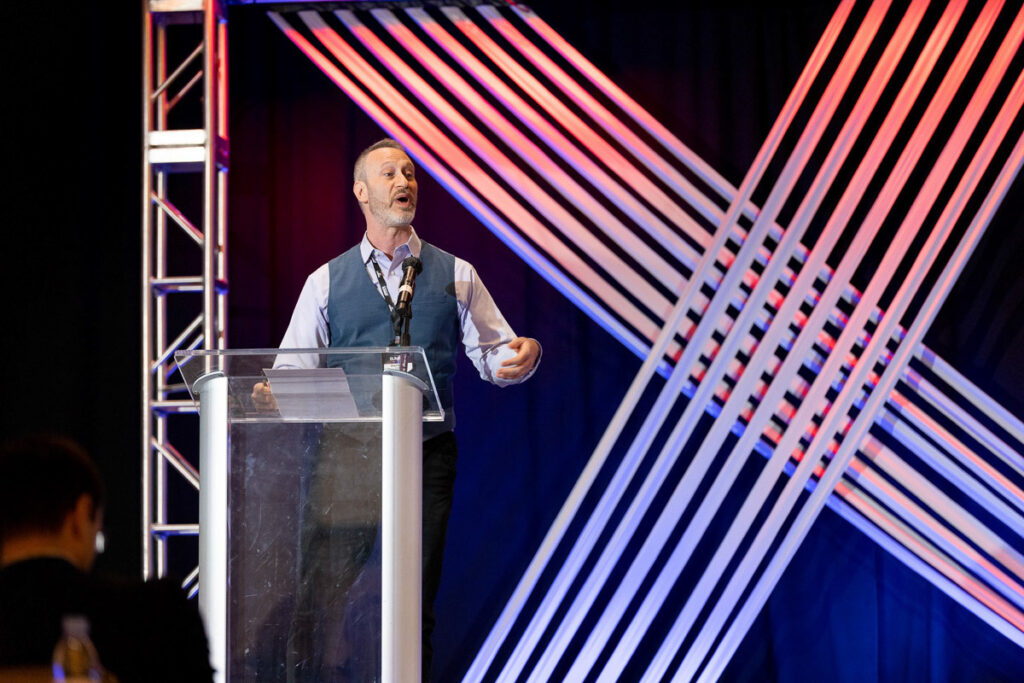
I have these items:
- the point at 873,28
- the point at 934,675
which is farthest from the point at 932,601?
the point at 873,28

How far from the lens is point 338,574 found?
193cm

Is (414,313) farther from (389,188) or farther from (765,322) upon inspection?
(765,322)

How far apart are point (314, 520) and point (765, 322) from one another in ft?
7.81

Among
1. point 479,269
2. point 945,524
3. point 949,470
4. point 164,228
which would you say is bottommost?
point 945,524

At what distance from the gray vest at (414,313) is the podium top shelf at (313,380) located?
2.83 ft

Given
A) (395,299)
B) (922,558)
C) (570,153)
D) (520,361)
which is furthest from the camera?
(570,153)

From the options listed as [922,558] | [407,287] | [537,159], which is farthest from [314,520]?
[922,558]

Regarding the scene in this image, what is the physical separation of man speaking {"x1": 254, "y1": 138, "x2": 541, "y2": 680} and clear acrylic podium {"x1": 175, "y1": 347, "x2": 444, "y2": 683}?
834 millimetres

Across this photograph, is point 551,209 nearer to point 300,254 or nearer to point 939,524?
point 300,254

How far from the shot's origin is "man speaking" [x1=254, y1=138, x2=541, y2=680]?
2.93 meters

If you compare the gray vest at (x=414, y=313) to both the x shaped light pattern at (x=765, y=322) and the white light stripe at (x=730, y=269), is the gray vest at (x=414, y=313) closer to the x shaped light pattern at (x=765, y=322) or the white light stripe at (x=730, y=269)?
the x shaped light pattern at (x=765, y=322)

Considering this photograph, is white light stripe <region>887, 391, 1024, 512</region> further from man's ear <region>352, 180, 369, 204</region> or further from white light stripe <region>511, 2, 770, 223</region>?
man's ear <region>352, 180, 369, 204</region>

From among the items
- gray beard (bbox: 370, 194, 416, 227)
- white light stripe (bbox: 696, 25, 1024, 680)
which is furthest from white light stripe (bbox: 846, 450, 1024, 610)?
gray beard (bbox: 370, 194, 416, 227)

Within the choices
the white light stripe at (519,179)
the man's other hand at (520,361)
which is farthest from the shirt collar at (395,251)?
the white light stripe at (519,179)
